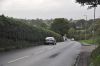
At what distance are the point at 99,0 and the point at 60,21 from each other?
5443 inches

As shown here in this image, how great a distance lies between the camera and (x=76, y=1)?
992 inches

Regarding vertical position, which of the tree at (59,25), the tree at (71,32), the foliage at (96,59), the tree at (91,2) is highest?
the tree at (91,2)

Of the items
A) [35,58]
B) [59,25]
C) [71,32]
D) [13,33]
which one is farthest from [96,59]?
[71,32]

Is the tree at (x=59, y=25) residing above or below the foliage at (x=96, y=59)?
below

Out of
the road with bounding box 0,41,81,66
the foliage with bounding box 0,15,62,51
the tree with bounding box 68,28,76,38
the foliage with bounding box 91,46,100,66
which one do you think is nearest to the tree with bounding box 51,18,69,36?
the tree with bounding box 68,28,76,38

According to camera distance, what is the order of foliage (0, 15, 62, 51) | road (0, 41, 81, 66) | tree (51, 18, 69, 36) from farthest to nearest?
tree (51, 18, 69, 36) < foliage (0, 15, 62, 51) < road (0, 41, 81, 66)

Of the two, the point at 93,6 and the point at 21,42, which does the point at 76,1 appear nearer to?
the point at 93,6

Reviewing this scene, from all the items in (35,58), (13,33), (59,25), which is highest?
(13,33)

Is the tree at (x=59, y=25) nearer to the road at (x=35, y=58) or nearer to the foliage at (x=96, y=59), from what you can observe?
the road at (x=35, y=58)

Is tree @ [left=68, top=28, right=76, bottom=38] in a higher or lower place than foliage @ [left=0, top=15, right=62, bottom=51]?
lower

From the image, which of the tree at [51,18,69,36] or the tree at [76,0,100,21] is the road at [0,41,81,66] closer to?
the tree at [76,0,100,21]

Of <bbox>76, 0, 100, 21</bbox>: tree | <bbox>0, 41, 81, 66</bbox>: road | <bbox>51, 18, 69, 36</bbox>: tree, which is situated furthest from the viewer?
<bbox>51, 18, 69, 36</bbox>: tree

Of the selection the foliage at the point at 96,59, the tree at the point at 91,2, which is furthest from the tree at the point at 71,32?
the foliage at the point at 96,59

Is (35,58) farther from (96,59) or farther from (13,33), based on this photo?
(13,33)
